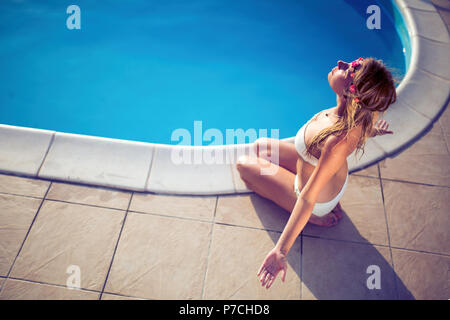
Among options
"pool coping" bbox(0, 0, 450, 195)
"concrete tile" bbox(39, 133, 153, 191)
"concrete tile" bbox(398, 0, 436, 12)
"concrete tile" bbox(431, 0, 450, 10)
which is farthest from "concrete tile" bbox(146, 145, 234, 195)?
"concrete tile" bbox(431, 0, 450, 10)

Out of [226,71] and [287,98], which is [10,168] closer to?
[226,71]

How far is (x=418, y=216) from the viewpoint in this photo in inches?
91.8

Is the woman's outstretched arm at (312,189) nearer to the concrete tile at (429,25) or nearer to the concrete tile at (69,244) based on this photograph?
the concrete tile at (69,244)

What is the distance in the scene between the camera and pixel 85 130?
3.68 meters

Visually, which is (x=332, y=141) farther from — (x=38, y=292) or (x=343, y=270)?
(x=38, y=292)

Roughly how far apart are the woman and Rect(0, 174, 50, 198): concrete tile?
1.95 metres

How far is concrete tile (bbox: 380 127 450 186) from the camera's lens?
8.45ft

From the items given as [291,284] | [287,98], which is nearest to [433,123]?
[287,98]

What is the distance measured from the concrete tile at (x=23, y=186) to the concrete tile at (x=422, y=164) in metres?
3.03

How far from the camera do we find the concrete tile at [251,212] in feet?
7.39

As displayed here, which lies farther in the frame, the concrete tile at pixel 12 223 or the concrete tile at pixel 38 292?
the concrete tile at pixel 12 223

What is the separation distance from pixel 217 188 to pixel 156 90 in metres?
2.26

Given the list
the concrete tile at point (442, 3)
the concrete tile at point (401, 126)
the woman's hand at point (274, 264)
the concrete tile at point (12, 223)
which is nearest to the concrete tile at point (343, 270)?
the woman's hand at point (274, 264)

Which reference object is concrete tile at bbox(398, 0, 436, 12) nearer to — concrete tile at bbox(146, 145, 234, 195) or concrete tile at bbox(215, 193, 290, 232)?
concrete tile at bbox(146, 145, 234, 195)
